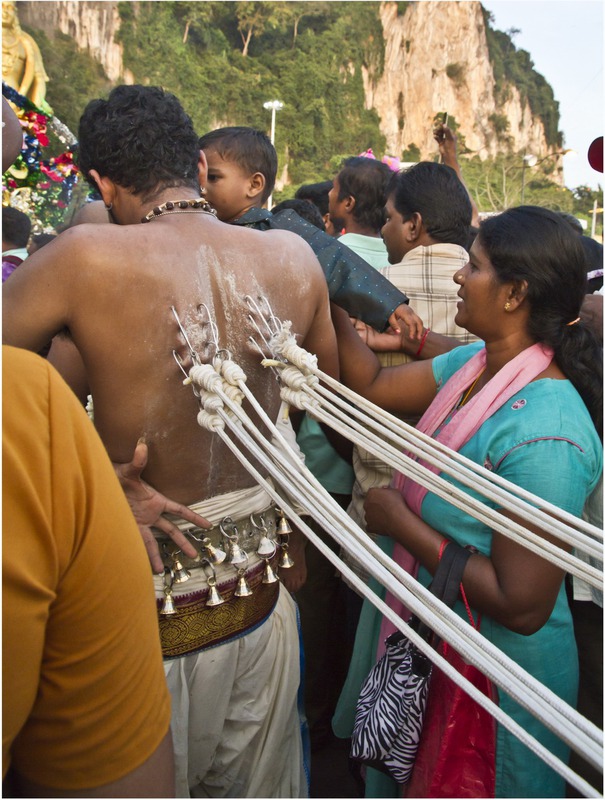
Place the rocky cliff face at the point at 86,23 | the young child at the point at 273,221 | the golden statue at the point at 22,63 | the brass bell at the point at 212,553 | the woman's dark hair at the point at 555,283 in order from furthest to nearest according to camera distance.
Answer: the rocky cliff face at the point at 86,23 < the golden statue at the point at 22,63 < the young child at the point at 273,221 < the woman's dark hair at the point at 555,283 < the brass bell at the point at 212,553

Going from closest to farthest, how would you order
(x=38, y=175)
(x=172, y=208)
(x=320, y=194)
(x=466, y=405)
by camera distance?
(x=172, y=208)
(x=466, y=405)
(x=320, y=194)
(x=38, y=175)

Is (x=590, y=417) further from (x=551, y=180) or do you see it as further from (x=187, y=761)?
(x=551, y=180)

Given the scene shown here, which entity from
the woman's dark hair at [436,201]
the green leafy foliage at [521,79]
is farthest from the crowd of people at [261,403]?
the green leafy foliage at [521,79]

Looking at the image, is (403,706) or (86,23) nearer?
(403,706)

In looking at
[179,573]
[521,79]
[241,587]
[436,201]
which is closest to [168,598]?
[179,573]

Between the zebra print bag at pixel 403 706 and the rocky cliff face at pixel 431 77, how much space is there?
4318 centimetres

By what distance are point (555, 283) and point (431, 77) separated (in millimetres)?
47719

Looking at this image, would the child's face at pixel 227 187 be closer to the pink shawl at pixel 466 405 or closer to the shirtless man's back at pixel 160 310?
the shirtless man's back at pixel 160 310

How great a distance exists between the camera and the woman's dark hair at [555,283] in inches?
64.7

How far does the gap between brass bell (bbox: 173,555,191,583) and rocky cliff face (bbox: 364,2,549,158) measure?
142 ft

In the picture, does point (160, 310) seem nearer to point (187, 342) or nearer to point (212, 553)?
point (187, 342)

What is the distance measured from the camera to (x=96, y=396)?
1.42m

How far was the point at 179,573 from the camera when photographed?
1512 millimetres

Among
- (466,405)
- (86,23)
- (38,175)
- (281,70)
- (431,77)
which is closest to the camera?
(466,405)
